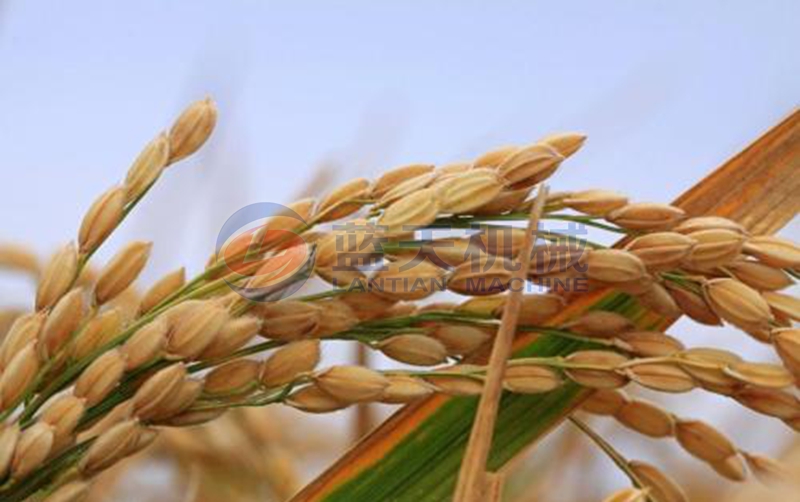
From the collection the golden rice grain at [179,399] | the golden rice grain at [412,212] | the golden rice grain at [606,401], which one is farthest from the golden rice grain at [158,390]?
the golden rice grain at [606,401]

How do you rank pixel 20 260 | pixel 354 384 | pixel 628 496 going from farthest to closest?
pixel 20 260 < pixel 354 384 < pixel 628 496

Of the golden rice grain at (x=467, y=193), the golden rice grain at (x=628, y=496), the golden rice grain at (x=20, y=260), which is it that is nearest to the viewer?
the golden rice grain at (x=628, y=496)

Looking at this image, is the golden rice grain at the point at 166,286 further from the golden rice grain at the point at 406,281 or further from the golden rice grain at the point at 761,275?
the golden rice grain at the point at 761,275

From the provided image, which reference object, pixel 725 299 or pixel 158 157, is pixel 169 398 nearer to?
pixel 158 157

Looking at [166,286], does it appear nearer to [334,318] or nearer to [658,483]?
[334,318]

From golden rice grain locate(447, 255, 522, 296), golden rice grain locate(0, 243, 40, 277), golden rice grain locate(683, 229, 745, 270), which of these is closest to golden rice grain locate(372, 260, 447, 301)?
golden rice grain locate(447, 255, 522, 296)

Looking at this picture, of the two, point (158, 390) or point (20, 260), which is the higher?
point (158, 390)

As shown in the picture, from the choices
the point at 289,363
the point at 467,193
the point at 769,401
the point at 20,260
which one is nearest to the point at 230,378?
the point at 289,363

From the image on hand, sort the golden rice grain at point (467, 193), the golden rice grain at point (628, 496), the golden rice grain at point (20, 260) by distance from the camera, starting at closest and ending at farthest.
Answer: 1. the golden rice grain at point (628, 496)
2. the golden rice grain at point (467, 193)
3. the golden rice grain at point (20, 260)

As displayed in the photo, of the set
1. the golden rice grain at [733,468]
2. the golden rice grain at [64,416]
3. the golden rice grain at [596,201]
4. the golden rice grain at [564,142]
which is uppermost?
the golden rice grain at [564,142]

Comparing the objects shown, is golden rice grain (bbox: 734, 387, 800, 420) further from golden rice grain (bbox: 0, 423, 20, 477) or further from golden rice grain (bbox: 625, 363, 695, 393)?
golden rice grain (bbox: 0, 423, 20, 477)

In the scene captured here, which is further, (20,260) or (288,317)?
(20,260)
